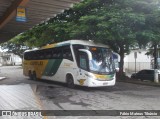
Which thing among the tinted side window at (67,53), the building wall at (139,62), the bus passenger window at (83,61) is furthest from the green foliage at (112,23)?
the building wall at (139,62)

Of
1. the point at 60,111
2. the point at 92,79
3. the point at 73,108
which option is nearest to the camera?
the point at 60,111

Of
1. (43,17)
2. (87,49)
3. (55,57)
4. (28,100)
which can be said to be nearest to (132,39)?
(87,49)

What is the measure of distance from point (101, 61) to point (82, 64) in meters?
1.21

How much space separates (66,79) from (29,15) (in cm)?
835

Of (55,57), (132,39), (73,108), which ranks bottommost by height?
(73,108)

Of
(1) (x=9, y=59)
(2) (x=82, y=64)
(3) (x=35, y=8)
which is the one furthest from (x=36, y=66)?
(1) (x=9, y=59)

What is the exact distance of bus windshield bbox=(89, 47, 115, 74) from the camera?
1670 centimetres

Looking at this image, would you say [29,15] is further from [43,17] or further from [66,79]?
[66,79]

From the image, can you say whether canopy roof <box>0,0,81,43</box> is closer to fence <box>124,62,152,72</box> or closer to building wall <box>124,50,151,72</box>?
fence <box>124,62,152,72</box>

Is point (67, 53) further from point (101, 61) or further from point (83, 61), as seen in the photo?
point (101, 61)

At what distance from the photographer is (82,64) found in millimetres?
17156

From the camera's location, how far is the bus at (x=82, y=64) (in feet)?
54.4

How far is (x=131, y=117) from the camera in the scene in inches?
349

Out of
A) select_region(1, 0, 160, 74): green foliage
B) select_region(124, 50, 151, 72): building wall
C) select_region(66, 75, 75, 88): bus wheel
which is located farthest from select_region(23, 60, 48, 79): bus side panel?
select_region(124, 50, 151, 72): building wall
